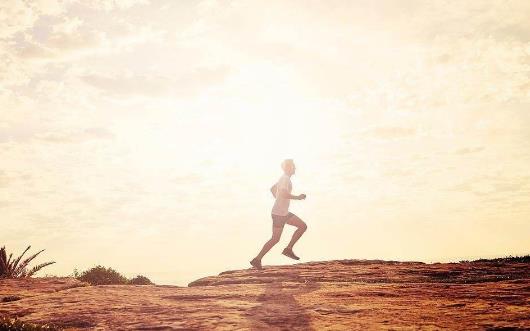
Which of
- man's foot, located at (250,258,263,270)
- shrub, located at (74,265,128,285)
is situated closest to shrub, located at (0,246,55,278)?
shrub, located at (74,265,128,285)

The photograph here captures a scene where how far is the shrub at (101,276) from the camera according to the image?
2323 cm

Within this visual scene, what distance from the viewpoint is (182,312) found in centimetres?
859

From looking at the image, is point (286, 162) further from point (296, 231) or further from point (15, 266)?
point (15, 266)

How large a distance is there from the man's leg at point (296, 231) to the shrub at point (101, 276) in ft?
35.4

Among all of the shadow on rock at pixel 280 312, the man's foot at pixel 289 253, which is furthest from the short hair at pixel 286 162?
the shadow on rock at pixel 280 312

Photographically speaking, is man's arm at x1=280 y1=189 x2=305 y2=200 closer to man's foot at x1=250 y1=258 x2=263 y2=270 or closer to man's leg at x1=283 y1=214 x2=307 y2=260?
man's leg at x1=283 y1=214 x2=307 y2=260

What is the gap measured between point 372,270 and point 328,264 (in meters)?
2.44

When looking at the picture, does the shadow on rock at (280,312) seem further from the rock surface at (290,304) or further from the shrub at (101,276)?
the shrub at (101,276)

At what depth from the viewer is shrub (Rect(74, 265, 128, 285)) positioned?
915 inches

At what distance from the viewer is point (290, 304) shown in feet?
29.8

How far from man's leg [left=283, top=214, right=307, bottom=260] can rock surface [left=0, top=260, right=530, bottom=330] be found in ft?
6.67

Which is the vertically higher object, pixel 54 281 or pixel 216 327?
pixel 54 281

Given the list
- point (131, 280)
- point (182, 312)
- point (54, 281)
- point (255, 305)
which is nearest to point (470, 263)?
point (255, 305)

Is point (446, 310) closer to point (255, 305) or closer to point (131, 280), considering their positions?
point (255, 305)
